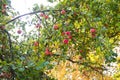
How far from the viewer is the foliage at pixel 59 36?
10.4ft

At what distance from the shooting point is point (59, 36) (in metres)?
3.84

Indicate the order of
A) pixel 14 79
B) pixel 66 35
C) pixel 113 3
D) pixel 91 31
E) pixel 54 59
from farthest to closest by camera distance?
pixel 113 3
pixel 54 59
pixel 66 35
pixel 91 31
pixel 14 79

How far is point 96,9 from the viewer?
458cm

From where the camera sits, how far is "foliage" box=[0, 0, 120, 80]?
317cm

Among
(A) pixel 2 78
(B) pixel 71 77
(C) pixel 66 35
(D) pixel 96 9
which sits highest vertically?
Answer: (D) pixel 96 9

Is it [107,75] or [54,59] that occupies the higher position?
[54,59]

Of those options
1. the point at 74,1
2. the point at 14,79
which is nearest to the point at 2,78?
the point at 14,79

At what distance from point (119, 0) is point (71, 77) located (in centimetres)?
306

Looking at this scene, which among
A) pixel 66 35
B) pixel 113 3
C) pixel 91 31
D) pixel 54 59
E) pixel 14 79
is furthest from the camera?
pixel 113 3

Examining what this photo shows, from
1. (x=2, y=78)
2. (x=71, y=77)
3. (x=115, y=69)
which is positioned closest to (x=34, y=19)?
(x=2, y=78)

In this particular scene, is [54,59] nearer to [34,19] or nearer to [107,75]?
[34,19]

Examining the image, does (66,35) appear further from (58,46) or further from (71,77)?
(71,77)

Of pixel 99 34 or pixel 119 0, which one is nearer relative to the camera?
pixel 99 34

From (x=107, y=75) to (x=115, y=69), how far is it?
554 millimetres
